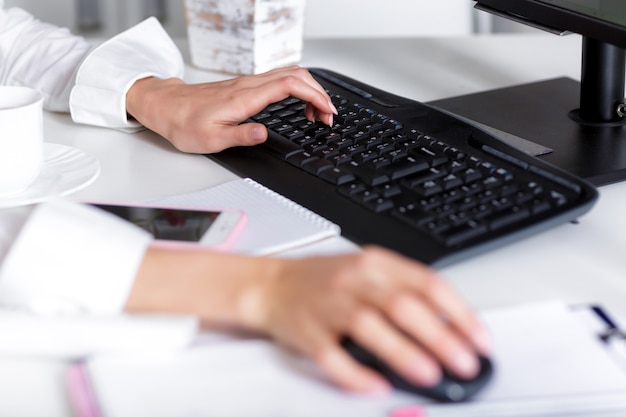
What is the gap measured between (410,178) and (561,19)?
29 cm

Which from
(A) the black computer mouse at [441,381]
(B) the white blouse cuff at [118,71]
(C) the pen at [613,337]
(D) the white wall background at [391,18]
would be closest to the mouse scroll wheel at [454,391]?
(A) the black computer mouse at [441,381]

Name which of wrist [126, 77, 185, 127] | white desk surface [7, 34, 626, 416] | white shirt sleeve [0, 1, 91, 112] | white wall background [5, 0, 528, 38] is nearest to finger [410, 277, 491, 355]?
white desk surface [7, 34, 626, 416]

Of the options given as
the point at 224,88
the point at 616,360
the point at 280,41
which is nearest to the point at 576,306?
the point at 616,360

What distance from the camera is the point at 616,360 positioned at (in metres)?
0.54

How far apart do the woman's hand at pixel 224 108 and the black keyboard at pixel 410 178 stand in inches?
0.7

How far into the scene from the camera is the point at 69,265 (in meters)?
0.57

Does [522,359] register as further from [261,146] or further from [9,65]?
[9,65]

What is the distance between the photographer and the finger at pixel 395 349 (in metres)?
0.48

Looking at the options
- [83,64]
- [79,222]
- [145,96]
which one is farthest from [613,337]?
[83,64]

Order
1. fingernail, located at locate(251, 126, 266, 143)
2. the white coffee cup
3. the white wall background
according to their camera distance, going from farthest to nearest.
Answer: the white wall background → fingernail, located at locate(251, 126, 266, 143) → the white coffee cup

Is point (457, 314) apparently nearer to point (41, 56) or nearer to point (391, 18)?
point (41, 56)

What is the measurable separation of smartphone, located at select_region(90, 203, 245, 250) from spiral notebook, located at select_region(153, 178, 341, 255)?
11 millimetres

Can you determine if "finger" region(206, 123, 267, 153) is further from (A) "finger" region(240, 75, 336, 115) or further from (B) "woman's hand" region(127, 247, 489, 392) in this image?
(B) "woman's hand" region(127, 247, 489, 392)

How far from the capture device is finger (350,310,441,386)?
48 cm
